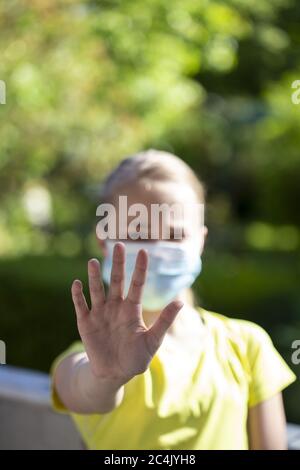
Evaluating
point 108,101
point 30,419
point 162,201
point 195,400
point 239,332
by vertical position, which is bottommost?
point 30,419

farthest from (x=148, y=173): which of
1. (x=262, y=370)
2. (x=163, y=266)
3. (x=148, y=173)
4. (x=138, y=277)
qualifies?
(x=262, y=370)

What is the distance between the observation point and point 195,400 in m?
1.80

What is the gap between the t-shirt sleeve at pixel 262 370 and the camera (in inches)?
73.3

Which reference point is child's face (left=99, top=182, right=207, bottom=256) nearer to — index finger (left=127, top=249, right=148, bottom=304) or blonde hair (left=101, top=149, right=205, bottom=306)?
blonde hair (left=101, top=149, right=205, bottom=306)

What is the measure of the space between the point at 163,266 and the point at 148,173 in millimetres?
215

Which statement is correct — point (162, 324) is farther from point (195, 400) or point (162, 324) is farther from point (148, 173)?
point (148, 173)

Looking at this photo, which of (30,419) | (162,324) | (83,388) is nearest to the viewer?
(162,324)

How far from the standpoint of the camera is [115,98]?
24.3 feet

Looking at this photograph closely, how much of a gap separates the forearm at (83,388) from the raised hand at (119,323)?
6 centimetres

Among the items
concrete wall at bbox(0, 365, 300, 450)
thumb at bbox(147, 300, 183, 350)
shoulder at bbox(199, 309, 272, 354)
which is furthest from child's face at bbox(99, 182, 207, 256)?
concrete wall at bbox(0, 365, 300, 450)

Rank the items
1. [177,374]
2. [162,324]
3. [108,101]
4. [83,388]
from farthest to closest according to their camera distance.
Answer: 1. [108,101]
2. [177,374]
3. [83,388]
4. [162,324]

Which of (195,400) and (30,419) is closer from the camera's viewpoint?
(195,400)

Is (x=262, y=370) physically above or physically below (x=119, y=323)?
below

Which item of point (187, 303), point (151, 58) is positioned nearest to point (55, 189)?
point (151, 58)
